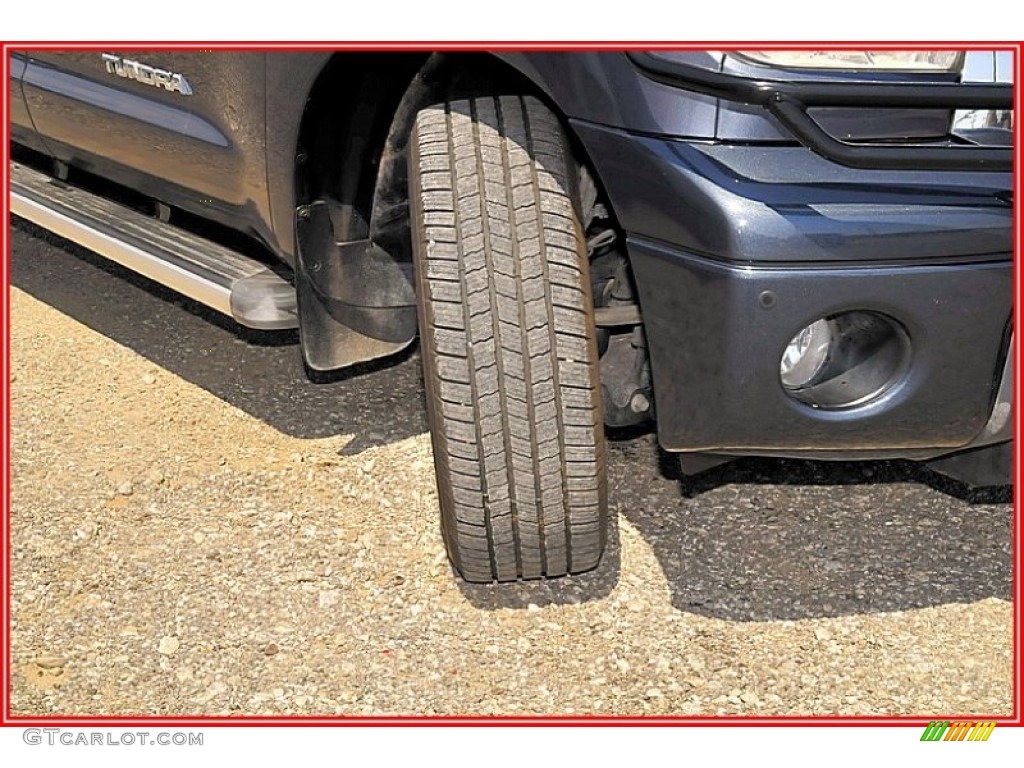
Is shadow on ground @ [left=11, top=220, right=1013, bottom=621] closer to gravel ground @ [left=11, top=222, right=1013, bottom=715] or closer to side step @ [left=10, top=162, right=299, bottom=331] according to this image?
gravel ground @ [left=11, top=222, right=1013, bottom=715]

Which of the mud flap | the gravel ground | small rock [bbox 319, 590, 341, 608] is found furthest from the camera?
the mud flap

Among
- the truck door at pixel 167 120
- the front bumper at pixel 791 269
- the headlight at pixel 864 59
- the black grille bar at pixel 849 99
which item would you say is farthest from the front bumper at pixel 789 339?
the truck door at pixel 167 120

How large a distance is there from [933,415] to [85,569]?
1602 mm

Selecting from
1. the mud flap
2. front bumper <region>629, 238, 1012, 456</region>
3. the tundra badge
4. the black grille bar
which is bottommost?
the mud flap

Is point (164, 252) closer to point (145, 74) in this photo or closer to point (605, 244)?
point (145, 74)

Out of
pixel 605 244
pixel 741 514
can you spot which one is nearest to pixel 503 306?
pixel 605 244

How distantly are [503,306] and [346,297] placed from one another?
62cm

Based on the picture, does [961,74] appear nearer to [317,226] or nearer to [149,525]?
[317,226]

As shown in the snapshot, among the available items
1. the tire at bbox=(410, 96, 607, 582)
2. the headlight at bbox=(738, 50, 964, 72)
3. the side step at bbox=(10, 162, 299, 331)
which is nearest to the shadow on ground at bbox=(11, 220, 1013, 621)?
the tire at bbox=(410, 96, 607, 582)

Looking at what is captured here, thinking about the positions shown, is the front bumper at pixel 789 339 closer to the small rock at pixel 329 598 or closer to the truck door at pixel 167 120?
the small rock at pixel 329 598
